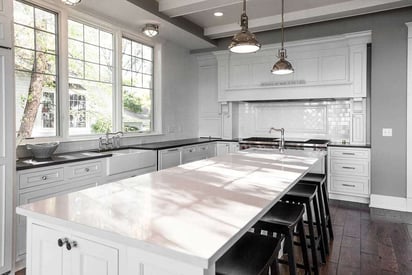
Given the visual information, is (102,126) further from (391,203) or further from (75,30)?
(391,203)

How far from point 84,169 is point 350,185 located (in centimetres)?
378

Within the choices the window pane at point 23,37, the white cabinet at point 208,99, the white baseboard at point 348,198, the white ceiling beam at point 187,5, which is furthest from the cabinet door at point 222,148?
the window pane at point 23,37

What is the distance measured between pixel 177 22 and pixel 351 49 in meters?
2.73

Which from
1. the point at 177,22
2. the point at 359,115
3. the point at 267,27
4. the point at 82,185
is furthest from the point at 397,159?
the point at 82,185

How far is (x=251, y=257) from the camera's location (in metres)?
1.41

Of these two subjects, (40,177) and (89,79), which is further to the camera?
(89,79)

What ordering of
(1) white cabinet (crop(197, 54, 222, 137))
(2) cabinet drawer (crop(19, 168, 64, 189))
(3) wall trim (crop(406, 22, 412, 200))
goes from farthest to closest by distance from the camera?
(1) white cabinet (crop(197, 54, 222, 137))
(3) wall trim (crop(406, 22, 412, 200))
(2) cabinet drawer (crop(19, 168, 64, 189))

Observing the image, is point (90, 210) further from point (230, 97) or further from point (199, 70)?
point (199, 70)

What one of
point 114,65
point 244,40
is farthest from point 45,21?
point 244,40

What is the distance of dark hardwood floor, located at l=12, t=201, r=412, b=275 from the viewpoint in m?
2.50

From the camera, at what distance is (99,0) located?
3.44 meters

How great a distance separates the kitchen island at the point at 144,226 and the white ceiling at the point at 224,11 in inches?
111

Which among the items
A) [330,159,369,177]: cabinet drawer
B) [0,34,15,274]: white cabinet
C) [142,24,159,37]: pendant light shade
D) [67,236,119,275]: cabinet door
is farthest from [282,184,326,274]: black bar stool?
[142,24,159,37]: pendant light shade

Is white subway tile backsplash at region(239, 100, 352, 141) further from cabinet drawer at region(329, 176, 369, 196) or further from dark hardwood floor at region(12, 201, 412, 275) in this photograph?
dark hardwood floor at region(12, 201, 412, 275)
